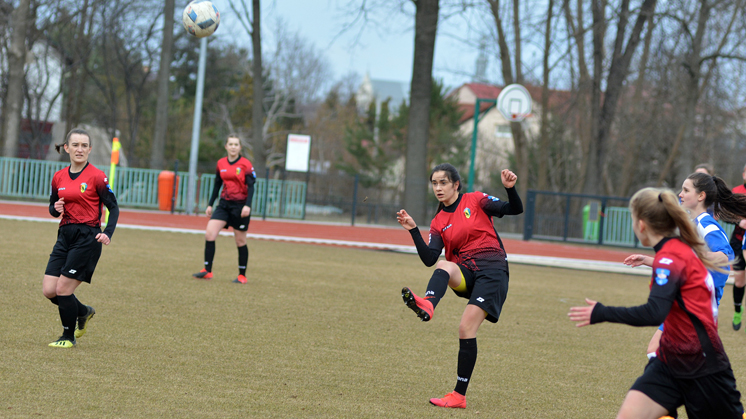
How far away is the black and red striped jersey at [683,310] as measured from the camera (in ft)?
10.1

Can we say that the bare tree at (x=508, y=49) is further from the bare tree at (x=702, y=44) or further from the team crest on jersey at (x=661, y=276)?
the team crest on jersey at (x=661, y=276)

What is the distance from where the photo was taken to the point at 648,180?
3762cm

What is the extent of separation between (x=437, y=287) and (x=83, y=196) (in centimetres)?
302

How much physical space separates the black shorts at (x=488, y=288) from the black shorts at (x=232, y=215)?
535 centimetres

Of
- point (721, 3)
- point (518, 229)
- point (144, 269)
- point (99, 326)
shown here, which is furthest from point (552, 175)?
point (99, 326)

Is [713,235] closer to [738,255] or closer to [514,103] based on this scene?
[738,255]

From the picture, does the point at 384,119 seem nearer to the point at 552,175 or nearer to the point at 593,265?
the point at 552,175

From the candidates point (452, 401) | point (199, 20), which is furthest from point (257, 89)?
point (452, 401)

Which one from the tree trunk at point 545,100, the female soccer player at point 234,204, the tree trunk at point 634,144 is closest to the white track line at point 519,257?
the female soccer player at point 234,204

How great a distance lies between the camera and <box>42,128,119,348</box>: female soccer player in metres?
5.32

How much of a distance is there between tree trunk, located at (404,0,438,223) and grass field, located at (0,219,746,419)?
13.4 meters

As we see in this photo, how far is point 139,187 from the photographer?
24.1 meters

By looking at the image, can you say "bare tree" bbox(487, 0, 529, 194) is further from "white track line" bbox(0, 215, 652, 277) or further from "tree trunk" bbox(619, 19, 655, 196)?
"white track line" bbox(0, 215, 652, 277)

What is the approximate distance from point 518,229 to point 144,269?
18168 mm
